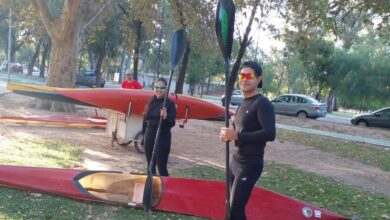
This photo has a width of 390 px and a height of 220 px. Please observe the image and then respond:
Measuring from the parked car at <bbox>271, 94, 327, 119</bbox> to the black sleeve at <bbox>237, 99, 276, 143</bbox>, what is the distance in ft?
78.5

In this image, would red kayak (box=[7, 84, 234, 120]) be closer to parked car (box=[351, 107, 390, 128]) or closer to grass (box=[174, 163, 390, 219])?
grass (box=[174, 163, 390, 219])

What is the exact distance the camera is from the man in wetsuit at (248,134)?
3689mm

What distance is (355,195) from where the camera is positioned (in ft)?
25.4

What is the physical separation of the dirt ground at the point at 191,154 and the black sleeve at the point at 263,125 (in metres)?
4.59

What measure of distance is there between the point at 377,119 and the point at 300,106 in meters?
4.56

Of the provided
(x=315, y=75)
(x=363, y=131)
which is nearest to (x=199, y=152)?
(x=363, y=131)

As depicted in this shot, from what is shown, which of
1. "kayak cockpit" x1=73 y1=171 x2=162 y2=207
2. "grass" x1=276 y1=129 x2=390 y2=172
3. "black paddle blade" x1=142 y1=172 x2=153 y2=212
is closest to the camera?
"black paddle blade" x1=142 y1=172 x2=153 y2=212

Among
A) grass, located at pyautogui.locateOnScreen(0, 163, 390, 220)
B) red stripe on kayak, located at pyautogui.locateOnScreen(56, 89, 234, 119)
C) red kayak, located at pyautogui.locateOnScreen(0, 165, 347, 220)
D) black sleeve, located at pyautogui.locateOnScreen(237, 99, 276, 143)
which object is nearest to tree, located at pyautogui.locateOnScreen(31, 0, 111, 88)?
red stripe on kayak, located at pyautogui.locateOnScreen(56, 89, 234, 119)

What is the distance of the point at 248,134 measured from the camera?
3.70 meters

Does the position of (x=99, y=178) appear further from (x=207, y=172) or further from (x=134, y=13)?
(x=134, y=13)

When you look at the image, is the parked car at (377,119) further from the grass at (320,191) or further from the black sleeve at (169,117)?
the black sleeve at (169,117)

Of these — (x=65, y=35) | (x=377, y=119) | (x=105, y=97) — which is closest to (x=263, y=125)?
(x=105, y=97)

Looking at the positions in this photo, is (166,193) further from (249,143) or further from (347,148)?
(347,148)

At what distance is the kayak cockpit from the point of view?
18.5ft
